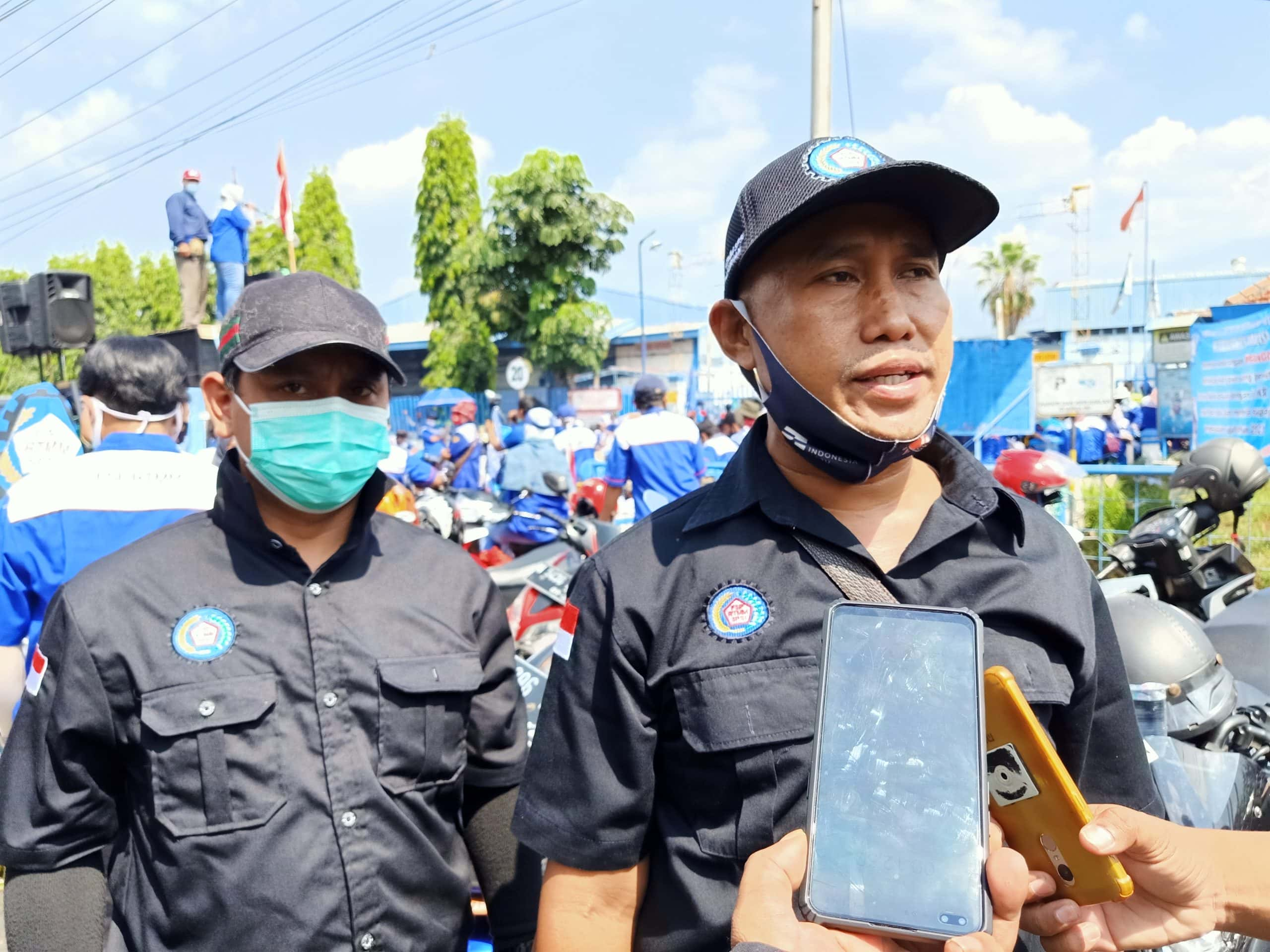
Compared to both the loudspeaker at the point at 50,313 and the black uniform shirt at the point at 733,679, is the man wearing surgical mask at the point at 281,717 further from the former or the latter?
the loudspeaker at the point at 50,313

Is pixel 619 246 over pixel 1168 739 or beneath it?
over

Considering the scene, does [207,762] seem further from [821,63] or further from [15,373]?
[15,373]

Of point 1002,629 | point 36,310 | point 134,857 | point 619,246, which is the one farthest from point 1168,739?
point 619,246

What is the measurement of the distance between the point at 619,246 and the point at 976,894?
28.9 meters

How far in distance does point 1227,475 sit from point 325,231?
44.4 m

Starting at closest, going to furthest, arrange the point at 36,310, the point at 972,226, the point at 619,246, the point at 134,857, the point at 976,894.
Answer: the point at 976,894 → the point at 972,226 → the point at 134,857 → the point at 36,310 → the point at 619,246

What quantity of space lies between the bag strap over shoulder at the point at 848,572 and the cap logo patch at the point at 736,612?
0.11 m

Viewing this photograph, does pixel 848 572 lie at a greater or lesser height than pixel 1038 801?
greater

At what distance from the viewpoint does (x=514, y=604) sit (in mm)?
4930

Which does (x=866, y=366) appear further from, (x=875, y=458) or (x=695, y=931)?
(x=695, y=931)

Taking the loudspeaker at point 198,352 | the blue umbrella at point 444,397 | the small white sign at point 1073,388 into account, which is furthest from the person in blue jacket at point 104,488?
the blue umbrella at point 444,397

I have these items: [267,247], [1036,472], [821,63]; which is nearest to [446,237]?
[267,247]

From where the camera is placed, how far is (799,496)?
1.57 meters

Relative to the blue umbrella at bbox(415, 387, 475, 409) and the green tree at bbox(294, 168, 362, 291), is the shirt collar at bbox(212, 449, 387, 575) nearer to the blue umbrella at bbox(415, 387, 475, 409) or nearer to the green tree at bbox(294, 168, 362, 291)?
the blue umbrella at bbox(415, 387, 475, 409)
